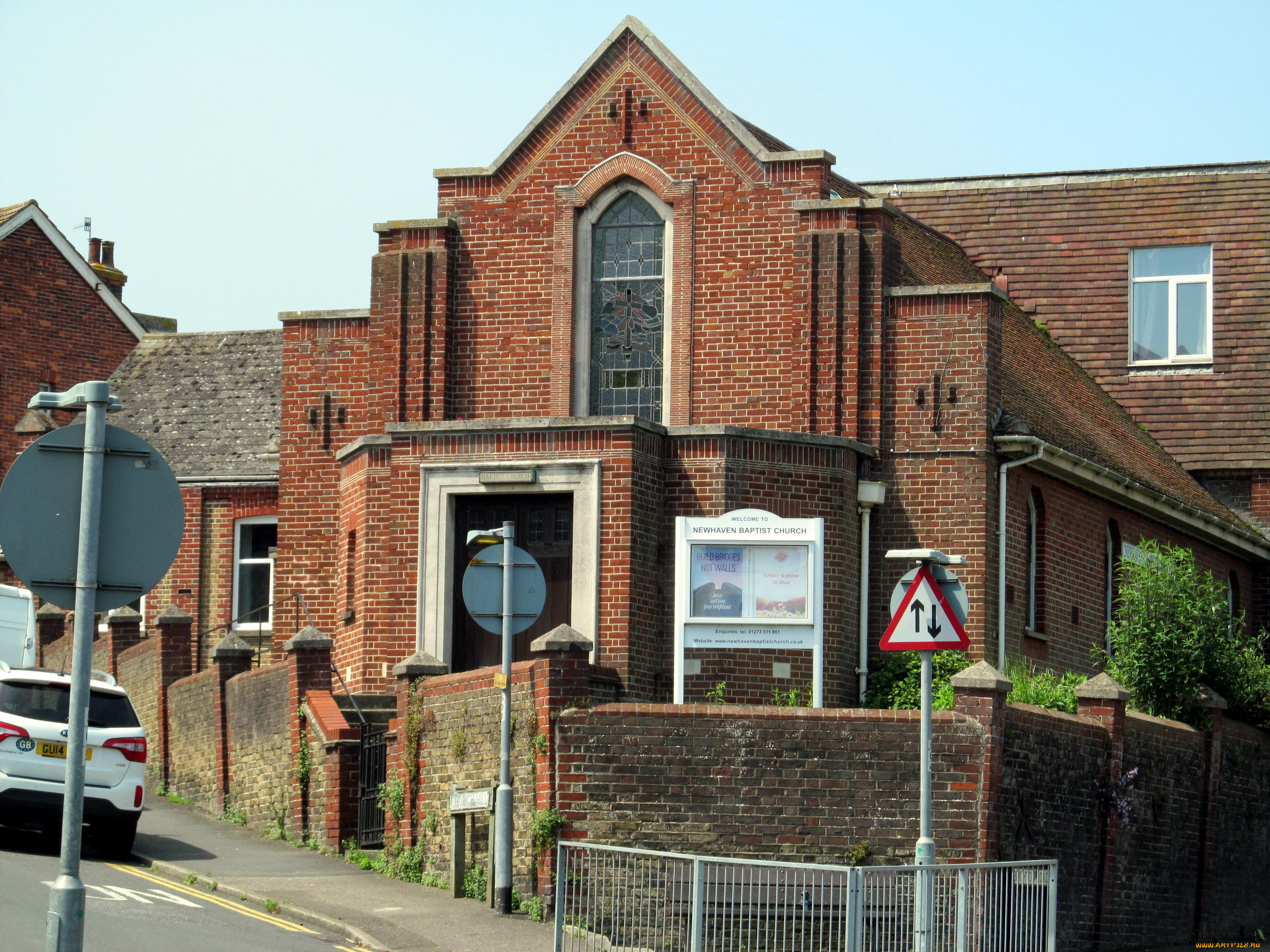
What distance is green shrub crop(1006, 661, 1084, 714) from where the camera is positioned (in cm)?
2056

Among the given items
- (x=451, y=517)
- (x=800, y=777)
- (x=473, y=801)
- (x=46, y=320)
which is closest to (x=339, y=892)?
(x=473, y=801)

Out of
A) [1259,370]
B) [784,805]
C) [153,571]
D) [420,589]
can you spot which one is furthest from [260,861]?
[1259,370]

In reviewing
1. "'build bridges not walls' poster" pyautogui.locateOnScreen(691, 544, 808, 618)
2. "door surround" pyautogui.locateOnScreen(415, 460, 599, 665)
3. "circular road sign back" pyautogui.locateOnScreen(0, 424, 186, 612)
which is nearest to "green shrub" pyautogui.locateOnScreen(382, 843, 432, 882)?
"door surround" pyautogui.locateOnScreen(415, 460, 599, 665)

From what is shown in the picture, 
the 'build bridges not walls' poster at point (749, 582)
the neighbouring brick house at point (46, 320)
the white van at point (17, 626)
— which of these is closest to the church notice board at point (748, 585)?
the 'build bridges not walls' poster at point (749, 582)

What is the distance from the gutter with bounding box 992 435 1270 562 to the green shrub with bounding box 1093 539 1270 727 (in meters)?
1.57

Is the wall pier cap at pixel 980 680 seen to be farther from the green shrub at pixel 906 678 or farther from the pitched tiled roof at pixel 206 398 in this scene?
the pitched tiled roof at pixel 206 398

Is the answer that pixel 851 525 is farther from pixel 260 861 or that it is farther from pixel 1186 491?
pixel 1186 491

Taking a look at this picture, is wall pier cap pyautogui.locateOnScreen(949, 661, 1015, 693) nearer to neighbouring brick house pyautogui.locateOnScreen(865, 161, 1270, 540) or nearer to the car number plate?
the car number plate

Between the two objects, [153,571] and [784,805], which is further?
[784,805]

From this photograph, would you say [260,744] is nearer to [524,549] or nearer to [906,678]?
[524,549]

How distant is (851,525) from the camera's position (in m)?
22.8

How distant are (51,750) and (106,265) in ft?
88.5

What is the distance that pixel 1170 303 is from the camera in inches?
1324

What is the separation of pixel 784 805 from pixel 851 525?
650 centimetres
